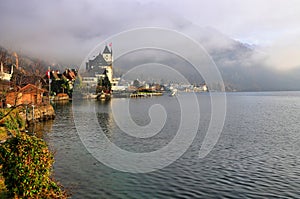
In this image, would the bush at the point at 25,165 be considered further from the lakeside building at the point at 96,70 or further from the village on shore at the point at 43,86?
the lakeside building at the point at 96,70

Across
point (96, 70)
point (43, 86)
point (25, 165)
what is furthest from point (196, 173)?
point (96, 70)

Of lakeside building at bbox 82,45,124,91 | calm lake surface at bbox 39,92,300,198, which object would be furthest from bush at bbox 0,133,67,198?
lakeside building at bbox 82,45,124,91

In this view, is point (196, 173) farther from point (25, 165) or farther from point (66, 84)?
point (66, 84)

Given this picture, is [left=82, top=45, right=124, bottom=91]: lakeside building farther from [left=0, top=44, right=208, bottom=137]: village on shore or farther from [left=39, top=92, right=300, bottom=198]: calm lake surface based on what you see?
[left=39, top=92, right=300, bottom=198]: calm lake surface

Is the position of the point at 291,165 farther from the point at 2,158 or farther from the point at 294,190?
the point at 2,158

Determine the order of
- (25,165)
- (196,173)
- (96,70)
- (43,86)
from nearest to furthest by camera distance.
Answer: (25,165) < (196,173) < (43,86) < (96,70)

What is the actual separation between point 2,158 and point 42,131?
29.9 m

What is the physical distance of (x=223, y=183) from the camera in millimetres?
18531

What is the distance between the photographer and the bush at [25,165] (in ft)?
32.1

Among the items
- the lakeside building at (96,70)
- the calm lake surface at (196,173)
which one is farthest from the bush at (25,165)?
the lakeside building at (96,70)

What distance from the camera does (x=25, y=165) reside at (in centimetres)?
973

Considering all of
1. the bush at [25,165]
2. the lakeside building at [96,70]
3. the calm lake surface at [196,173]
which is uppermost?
the lakeside building at [96,70]

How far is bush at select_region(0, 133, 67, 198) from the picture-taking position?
9.77 m

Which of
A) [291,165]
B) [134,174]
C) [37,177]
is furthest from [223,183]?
[37,177]
